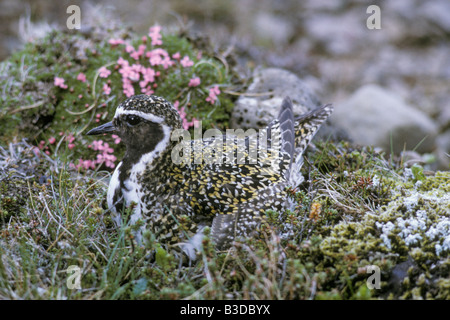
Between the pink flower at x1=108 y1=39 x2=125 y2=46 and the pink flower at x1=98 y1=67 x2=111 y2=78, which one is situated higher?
the pink flower at x1=108 y1=39 x2=125 y2=46

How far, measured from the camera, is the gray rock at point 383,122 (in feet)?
27.4

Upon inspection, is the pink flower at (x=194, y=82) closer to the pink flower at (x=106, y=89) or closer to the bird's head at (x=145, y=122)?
the pink flower at (x=106, y=89)

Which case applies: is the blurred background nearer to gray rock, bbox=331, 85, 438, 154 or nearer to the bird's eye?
gray rock, bbox=331, 85, 438, 154

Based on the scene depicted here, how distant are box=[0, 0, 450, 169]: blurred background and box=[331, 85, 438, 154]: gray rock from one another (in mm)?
2019

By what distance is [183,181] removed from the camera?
188 inches

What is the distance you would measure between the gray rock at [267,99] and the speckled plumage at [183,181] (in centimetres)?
163

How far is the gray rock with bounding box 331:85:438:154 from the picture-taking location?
8.36m

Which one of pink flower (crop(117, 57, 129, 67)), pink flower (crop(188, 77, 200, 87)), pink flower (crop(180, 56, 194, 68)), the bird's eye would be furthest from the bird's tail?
pink flower (crop(117, 57, 129, 67))

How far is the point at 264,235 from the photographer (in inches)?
172

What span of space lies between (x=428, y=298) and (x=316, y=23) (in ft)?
37.0

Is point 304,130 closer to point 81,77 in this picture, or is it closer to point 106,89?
point 106,89

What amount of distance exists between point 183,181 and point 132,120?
890 mm
